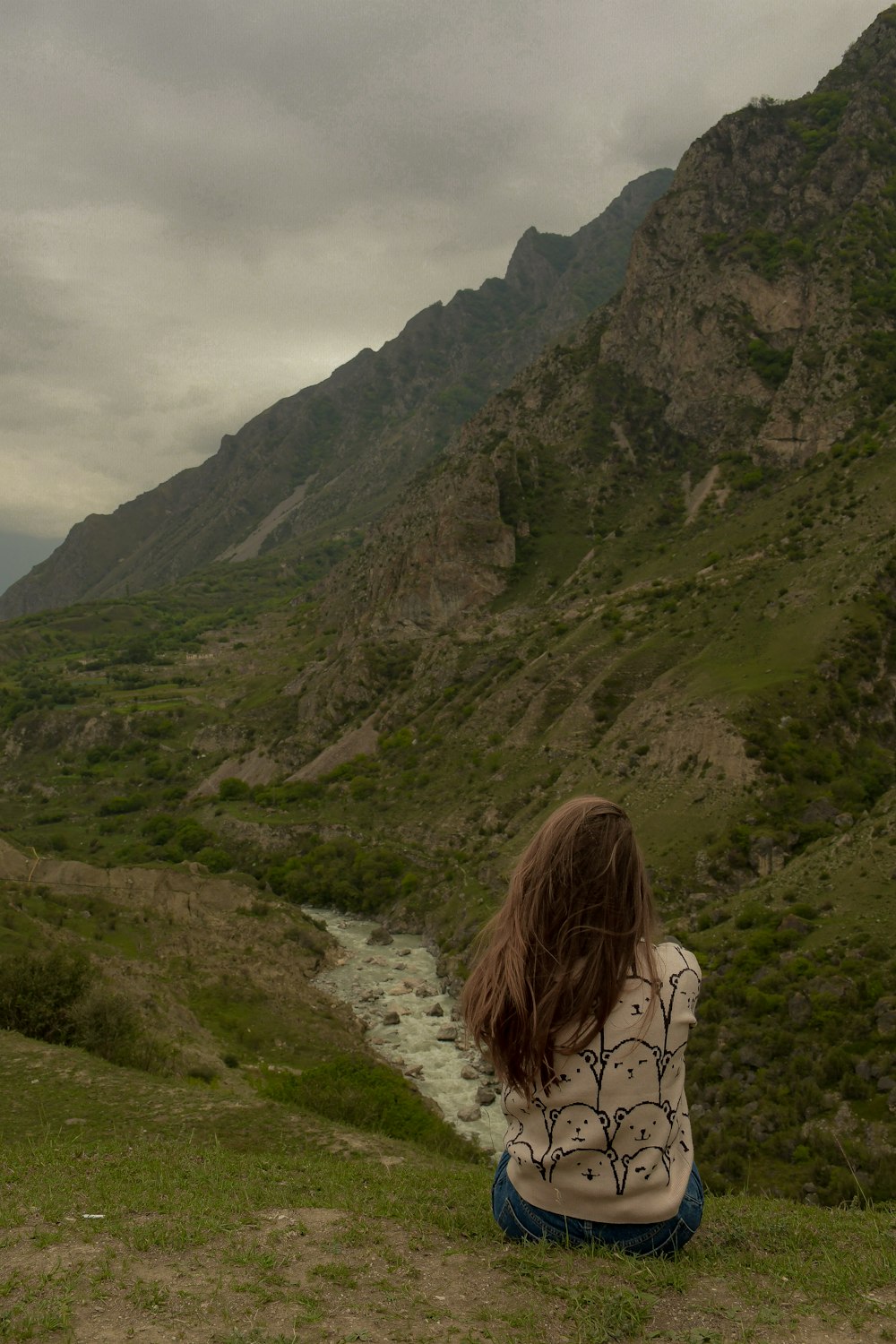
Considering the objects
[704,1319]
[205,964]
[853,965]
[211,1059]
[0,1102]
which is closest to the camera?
[704,1319]

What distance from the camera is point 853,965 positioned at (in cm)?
3053

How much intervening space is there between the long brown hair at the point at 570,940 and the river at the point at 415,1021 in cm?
3078

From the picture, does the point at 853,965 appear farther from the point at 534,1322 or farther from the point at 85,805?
the point at 85,805

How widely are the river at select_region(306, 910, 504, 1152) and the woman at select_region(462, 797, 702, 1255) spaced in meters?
30.0

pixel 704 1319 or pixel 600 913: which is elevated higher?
pixel 600 913

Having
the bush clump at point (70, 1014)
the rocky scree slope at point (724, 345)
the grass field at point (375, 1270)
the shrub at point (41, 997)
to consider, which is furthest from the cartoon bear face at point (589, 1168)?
the rocky scree slope at point (724, 345)

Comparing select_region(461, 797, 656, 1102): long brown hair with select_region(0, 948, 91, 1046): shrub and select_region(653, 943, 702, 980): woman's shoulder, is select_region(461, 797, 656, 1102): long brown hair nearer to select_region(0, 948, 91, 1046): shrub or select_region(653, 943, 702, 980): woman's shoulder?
select_region(653, 943, 702, 980): woman's shoulder

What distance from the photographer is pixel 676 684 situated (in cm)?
6688

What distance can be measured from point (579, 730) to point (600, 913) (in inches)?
2623

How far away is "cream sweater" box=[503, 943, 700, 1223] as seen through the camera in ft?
19.8

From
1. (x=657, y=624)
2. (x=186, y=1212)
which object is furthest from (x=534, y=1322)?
(x=657, y=624)

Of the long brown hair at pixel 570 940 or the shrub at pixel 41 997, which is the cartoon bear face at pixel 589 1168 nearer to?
the long brown hair at pixel 570 940

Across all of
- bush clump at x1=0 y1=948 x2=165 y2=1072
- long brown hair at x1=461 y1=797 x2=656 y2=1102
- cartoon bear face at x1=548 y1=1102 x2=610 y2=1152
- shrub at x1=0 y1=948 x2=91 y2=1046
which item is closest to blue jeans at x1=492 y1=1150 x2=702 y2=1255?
cartoon bear face at x1=548 y1=1102 x2=610 y2=1152

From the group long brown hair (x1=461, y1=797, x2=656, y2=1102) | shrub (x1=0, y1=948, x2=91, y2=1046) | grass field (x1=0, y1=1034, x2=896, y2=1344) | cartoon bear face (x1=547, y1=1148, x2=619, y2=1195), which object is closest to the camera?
long brown hair (x1=461, y1=797, x2=656, y2=1102)
